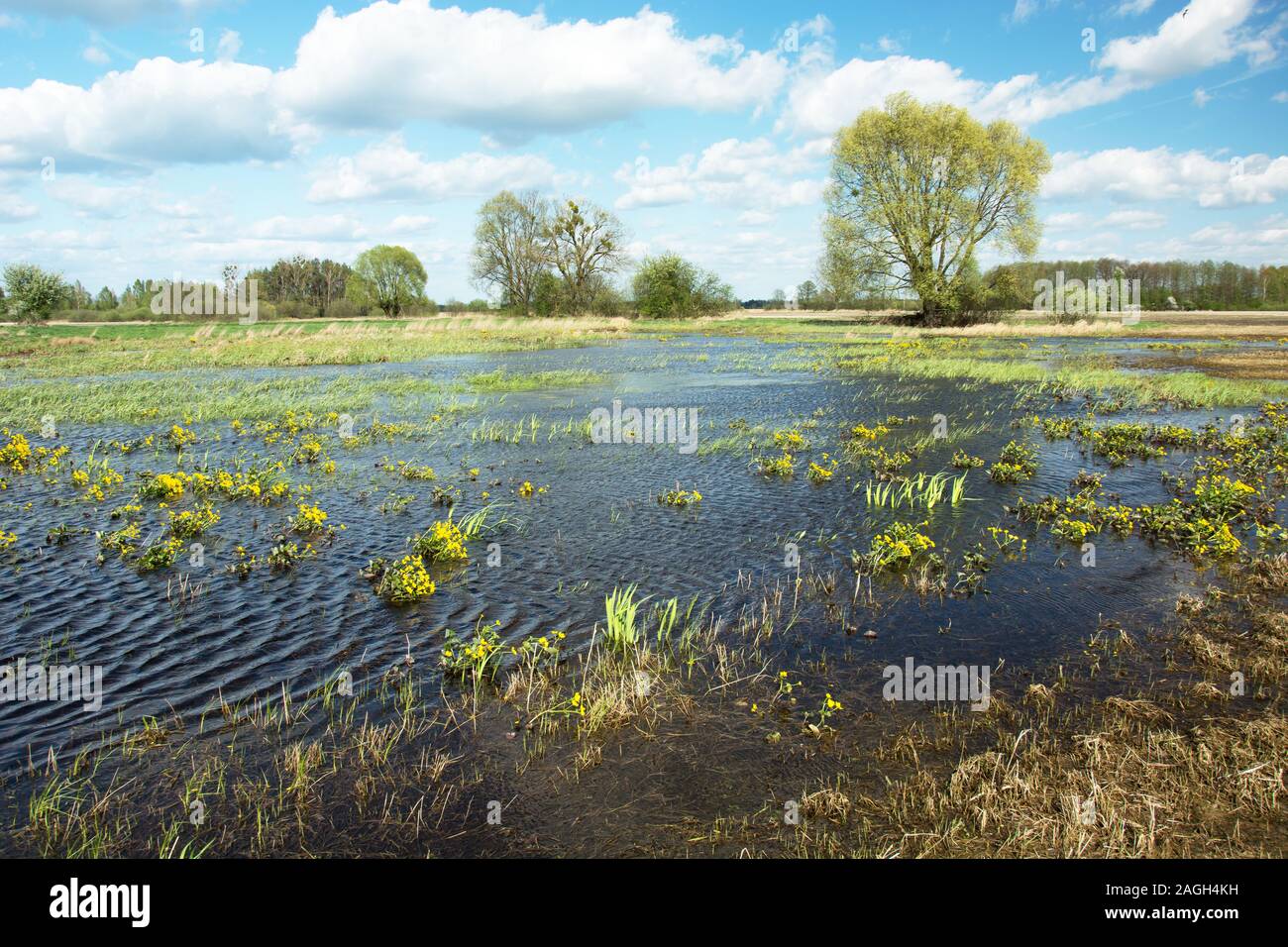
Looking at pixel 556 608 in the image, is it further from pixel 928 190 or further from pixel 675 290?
pixel 675 290

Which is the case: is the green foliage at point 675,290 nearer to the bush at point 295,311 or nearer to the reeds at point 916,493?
the bush at point 295,311

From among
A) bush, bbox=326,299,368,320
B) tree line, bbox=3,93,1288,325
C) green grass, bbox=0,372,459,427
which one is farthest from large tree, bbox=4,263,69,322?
green grass, bbox=0,372,459,427

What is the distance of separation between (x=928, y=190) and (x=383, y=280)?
88012 millimetres

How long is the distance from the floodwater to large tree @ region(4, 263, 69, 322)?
7919cm

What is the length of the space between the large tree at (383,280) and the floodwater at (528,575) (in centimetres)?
10413

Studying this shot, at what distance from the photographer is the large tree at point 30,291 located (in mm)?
76750

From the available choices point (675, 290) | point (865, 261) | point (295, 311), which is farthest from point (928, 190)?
point (295, 311)

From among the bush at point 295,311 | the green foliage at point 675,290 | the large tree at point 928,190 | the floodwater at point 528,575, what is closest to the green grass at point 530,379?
the floodwater at point 528,575

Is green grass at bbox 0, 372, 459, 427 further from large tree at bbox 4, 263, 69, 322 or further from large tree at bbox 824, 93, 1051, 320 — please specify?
large tree at bbox 4, 263, 69, 322

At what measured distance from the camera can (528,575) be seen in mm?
11148
